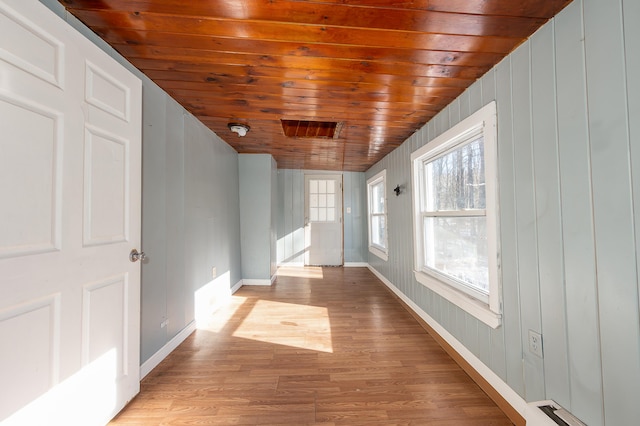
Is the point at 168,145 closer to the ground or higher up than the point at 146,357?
higher up

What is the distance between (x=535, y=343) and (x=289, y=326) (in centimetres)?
196

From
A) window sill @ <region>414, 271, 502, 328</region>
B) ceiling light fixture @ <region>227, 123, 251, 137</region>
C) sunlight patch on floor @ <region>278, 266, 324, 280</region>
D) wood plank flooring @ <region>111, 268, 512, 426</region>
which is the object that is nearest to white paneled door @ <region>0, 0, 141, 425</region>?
wood plank flooring @ <region>111, 268, 512, 426</region>

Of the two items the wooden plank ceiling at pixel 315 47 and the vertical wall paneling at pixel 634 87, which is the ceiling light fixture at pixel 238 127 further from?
the vertical wall paneling at pixel 634 87

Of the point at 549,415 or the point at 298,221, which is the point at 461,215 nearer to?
the point at 549,415

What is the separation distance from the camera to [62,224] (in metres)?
1.09

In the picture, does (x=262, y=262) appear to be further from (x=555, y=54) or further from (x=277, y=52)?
(x=555, y=54)

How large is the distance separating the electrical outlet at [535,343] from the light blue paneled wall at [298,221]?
4.01 m

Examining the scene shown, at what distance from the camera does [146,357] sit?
1.79 m

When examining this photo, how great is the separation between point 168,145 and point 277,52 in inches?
49.1

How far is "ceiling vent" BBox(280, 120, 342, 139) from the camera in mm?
2822

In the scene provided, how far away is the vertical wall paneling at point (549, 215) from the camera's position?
1170mm

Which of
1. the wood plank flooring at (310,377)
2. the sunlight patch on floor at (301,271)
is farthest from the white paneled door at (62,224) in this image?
the sunlight patch on floor at (301,271)

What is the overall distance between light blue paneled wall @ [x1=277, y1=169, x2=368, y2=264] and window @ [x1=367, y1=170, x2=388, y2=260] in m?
0.38

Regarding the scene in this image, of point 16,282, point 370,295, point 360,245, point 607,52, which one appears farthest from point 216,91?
point 360,245
